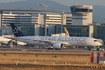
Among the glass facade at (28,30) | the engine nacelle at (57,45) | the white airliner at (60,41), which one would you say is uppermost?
the glass facade at (28,30)

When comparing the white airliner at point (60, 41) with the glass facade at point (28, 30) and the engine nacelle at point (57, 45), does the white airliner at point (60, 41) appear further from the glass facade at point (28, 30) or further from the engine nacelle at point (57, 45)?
the glass facade at point (28, 30)

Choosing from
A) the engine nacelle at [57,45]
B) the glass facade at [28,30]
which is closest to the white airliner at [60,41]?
the engine nacelle at [57,45]

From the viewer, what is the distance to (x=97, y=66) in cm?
4075

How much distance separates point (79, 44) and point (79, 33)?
160ft

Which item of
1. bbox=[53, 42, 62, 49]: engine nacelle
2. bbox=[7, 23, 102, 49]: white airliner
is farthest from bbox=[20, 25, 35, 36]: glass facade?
bbox=[53, 42, 62, 49]: engine nacelle

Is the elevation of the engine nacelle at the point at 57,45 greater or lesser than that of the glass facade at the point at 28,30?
lesser

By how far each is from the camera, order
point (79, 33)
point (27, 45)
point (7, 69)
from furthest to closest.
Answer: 1. point (79, 33)
2. point (27, 45)
3. point (7, 69)

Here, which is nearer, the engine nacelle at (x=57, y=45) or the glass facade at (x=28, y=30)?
the engine nacelle at (x=57, y=45)

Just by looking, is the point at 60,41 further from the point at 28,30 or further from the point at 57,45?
the point at 28,30

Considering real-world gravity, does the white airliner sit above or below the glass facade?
below

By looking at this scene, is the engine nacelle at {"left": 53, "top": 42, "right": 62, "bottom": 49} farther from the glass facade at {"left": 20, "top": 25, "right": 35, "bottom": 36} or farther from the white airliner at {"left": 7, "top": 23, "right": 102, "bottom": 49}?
the glass facade at {"left": 20, "top": 25, "right": 35, "bottom": 36}

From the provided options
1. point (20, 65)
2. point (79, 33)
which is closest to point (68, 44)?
point (79, 33)

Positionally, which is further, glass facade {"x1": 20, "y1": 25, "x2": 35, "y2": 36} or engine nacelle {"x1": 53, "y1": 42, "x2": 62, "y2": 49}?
glass facade {"x1": 20, "y1": 25, "x2": 35, "y2": 36}

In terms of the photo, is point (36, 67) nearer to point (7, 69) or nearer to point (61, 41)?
point (7, 69)
